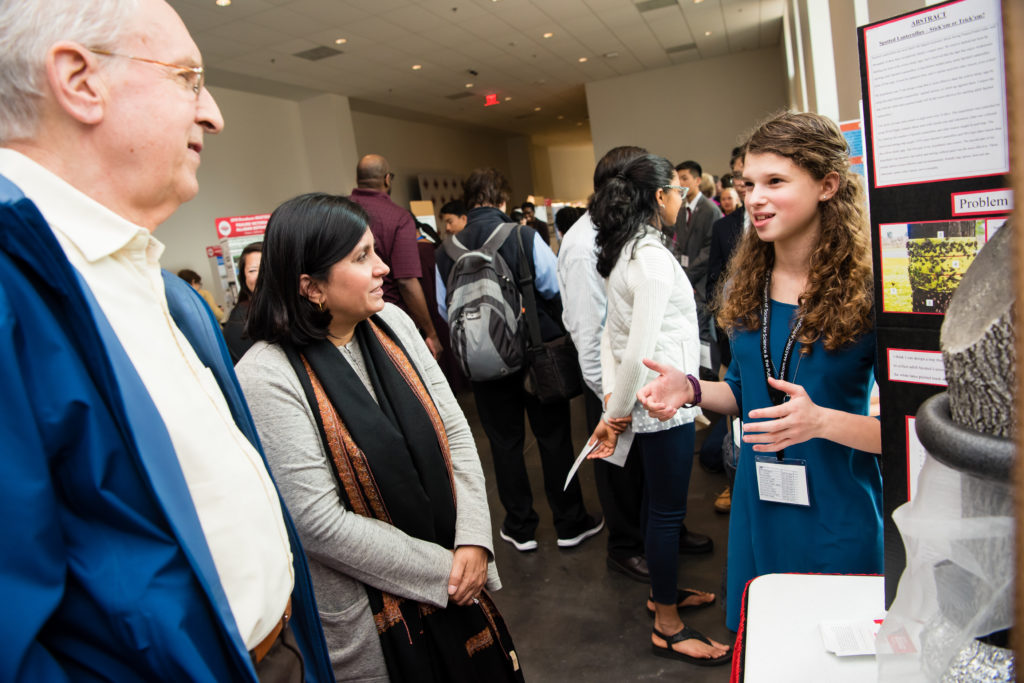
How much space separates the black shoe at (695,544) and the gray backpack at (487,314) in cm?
107

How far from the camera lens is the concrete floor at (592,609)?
2215 mm

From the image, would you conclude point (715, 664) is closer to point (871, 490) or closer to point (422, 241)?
point (871, 490)

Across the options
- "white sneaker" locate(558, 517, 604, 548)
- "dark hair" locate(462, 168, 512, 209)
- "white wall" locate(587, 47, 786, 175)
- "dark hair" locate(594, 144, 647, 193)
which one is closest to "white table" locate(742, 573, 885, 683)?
"dark hair" locate(594, 144, 647, 193)

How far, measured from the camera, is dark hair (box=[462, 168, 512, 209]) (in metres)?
3.03

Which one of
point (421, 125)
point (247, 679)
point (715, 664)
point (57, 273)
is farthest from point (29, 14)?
point (421, 125)

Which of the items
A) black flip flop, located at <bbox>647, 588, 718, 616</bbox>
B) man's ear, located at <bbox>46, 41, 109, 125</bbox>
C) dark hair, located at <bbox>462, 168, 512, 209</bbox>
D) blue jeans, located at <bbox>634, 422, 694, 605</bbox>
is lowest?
black flip flop, located at <bbox>647, 588, 718, 616</bbox>

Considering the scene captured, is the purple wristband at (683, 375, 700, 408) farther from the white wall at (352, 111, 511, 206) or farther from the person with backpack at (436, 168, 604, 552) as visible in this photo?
the white wall at (352, 111, 511, 206)

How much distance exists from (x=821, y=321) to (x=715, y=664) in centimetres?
140

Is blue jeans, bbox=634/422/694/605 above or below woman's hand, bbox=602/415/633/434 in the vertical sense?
below

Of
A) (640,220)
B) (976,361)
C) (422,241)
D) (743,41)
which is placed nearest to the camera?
(976,361)

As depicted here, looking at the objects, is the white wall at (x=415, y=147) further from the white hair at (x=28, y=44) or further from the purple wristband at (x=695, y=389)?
the white hair at (x=28, y=44)

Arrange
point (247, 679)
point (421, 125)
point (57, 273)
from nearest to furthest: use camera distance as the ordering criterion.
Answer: point (57, 273) < point (247, 679) < point (421, 125)

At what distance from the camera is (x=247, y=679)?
76cm

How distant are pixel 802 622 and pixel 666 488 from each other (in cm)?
125
